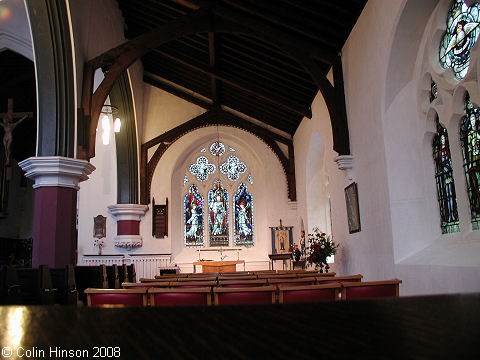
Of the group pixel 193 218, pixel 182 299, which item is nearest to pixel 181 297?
pixel 182 299

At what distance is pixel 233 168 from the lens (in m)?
13.0

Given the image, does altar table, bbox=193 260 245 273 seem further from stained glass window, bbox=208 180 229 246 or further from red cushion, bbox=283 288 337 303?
red cushion, bbox=283 288 337 303

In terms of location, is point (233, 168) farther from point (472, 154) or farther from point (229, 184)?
point (472, 154)

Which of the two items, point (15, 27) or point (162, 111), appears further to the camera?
point (162, 111)

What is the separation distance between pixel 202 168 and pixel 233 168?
0.93 m

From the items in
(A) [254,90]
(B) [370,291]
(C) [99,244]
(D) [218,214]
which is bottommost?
(B) [370,291]

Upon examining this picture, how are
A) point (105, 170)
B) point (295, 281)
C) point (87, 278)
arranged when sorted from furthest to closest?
point (105, 170)
point (87, 278)
point (295, 281)

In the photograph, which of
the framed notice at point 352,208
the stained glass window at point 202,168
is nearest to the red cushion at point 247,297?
the framed notice at point 352,208

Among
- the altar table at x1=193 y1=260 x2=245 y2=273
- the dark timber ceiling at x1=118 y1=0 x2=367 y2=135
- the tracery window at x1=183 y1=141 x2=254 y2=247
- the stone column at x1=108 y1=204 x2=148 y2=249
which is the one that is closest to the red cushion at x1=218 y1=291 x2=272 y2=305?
the dark timber ceiling at x1=118 y1=0 x2=367 y2=135

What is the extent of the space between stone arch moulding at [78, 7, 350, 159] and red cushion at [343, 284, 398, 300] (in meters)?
3.70

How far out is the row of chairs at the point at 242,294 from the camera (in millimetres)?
2844

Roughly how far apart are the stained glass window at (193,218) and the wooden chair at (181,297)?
31.1ft

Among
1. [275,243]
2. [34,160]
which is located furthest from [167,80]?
[34,160]

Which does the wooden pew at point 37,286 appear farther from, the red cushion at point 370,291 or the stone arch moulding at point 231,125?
the stone arch moulding at point 231,125
